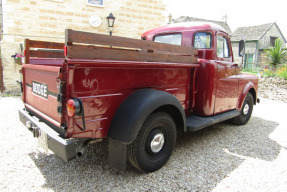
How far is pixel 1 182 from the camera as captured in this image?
231 cm

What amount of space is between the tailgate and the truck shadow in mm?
696

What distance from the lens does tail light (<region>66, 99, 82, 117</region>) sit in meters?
1.81

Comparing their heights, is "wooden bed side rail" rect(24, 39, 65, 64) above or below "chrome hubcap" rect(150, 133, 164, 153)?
above

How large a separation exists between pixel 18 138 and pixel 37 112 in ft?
4.09

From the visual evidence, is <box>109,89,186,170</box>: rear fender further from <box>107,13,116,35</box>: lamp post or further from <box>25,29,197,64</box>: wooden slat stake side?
<box>107,13,116,35</box>: lamp post

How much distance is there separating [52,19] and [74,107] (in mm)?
6821

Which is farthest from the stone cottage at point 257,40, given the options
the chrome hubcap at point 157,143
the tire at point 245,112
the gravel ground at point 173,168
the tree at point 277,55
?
the chrome hubcap at point 157,143

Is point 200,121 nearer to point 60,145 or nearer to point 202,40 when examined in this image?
point 202,40

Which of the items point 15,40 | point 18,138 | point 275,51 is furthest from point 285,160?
point 275,51

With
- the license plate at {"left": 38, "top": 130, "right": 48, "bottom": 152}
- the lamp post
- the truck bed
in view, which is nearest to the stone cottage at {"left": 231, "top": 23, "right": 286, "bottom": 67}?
the lamp post

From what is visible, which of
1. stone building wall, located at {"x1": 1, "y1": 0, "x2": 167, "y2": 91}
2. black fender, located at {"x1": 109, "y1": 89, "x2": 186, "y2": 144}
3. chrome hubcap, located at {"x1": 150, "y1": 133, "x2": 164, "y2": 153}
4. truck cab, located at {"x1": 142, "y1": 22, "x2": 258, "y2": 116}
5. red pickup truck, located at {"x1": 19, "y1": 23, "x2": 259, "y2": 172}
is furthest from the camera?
stone building wall, located at {"x1": 1, "y1": 0, "x2": 167, "y2": 91}

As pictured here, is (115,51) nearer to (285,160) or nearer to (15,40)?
(285,160)

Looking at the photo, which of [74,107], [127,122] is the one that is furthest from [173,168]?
[74,107]

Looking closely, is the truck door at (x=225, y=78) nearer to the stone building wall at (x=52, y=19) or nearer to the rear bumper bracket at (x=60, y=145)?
the rear bumper bracket at (x=60, y=145)
